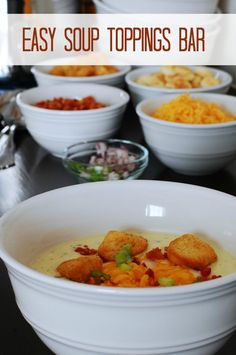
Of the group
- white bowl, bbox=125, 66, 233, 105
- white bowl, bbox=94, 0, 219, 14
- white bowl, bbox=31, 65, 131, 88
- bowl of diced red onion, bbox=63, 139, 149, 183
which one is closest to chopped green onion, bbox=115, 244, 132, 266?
bowl of diced red onion, bbox=63, 139, 149, 183

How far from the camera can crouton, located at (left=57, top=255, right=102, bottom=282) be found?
713 millimetres

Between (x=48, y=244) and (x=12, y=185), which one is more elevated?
(x=48, y=244)

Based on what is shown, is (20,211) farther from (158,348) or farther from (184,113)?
(184,113)

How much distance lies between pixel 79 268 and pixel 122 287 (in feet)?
0.28

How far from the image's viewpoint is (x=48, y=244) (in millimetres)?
844

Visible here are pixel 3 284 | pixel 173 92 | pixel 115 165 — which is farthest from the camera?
pixel 173 92

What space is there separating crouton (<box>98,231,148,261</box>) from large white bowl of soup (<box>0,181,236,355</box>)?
4 centimetres

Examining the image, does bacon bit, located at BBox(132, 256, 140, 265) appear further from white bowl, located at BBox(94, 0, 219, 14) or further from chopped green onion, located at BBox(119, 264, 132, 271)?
white bowl, located at BBox(94, 0, 219, 14)

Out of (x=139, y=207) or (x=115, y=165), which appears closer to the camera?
(x=139, y=207)

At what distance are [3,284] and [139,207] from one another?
0.23 metres

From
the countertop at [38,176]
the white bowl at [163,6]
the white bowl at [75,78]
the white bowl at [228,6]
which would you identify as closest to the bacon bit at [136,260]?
the countertop at [38,176]

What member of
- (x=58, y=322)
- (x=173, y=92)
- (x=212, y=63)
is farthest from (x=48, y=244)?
(x=212, y=63)

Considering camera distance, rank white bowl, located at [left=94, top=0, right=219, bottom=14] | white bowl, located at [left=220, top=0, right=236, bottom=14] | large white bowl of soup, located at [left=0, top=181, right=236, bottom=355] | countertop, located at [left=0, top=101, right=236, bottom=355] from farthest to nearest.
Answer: white bowl, located at [left=220, top=0, right=236, bottom=14] < white bowl, located at [left=94, top=0, right=219, bottom=14] < countertop, located at [left=0, top=101, right=236, bottom=355] < large white bowl of soup, located at [left=0, top=181, right=236, bottom=355]

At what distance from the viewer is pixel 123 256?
0.76 m
